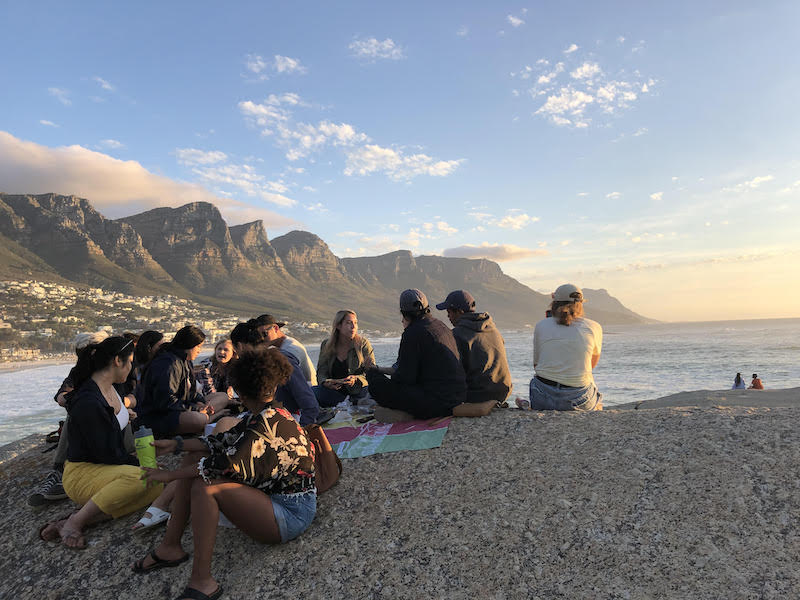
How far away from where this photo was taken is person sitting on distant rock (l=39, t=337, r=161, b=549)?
356 centimetres

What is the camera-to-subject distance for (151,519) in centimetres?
349

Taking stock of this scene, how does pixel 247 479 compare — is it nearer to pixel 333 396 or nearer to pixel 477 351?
pixel 477 351

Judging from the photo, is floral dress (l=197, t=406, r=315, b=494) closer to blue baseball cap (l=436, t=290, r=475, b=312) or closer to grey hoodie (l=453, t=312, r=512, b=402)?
grey hoodie (l=453, t=312, r=512, b=402)

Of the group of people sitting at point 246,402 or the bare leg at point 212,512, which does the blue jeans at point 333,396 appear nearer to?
the group of people sitting at point 246,402

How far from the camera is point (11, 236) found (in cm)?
9625

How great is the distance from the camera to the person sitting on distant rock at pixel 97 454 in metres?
3.56

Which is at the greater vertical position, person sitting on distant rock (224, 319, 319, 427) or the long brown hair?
the long brown hair

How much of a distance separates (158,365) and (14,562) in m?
1.93

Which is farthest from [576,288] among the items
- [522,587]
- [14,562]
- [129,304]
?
[129,304]

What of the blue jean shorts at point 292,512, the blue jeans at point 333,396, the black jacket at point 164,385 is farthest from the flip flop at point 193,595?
the blue jeans at point 333,396

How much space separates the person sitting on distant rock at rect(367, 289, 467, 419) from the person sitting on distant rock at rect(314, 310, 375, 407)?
1.43 meters

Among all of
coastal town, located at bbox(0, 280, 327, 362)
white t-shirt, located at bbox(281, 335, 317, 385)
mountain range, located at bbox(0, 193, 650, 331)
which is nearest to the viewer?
white t-shirt, located at bbox(281, 335, 317, 385)

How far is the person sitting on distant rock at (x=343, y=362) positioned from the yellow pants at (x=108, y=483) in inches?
116

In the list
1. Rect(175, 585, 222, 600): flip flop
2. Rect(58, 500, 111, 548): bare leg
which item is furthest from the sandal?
Rect(175, 585, 222, 600): flip flop
